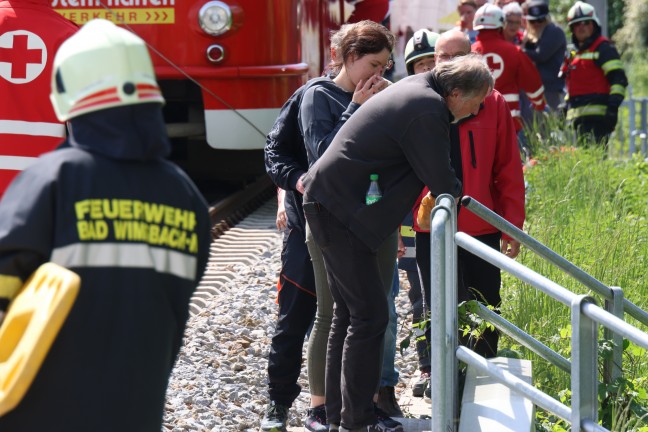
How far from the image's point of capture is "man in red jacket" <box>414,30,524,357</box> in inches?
208

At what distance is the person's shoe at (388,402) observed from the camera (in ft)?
17.5

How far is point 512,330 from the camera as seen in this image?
14.6 ft

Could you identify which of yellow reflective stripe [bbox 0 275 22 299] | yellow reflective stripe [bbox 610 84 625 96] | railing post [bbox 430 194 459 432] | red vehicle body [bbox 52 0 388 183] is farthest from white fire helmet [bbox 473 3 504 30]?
yellow reflective stripe [bbox 0 275 22 299]

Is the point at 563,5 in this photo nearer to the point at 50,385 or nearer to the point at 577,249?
the point at 577,249

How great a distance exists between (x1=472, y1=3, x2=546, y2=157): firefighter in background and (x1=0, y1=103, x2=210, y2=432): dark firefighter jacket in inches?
274

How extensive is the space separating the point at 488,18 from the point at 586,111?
255 cm

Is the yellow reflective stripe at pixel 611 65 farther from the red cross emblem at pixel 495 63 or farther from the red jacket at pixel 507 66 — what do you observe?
the red cross emblem at pixel 495 63

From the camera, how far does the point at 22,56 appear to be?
16.7 ft

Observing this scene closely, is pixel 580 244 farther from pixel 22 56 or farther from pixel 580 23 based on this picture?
pixel 580 23

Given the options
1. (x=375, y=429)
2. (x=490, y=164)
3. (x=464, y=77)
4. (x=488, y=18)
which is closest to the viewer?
(x=464, y=77)

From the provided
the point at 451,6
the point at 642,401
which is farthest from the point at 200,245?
the point at 451,6

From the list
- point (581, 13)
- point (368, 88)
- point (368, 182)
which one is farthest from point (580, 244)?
point (581, 13)

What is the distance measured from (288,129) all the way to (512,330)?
4.16ft

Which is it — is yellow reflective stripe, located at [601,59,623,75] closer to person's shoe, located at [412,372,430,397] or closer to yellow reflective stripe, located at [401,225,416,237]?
yellow reflective stripe, located at [401,225,416,237]
